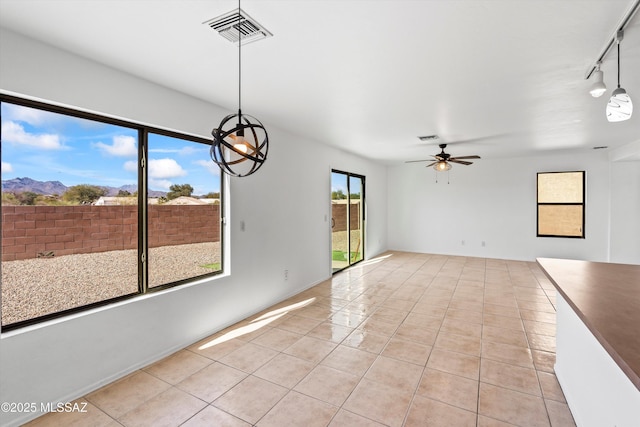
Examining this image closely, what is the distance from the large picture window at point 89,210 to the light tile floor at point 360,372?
82 cm

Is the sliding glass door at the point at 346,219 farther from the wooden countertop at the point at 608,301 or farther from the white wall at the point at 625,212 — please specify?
the white wall at the point at 625,212

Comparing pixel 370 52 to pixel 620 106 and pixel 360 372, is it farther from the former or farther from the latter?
pixel 360 372

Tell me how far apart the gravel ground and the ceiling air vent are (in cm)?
202

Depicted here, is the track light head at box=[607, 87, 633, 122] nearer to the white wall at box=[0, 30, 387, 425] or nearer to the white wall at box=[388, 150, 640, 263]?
the white wall at box=[0, 30, 387, 425]

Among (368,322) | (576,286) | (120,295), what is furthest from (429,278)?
(120,295)

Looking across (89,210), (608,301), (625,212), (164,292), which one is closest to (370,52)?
(608,301)

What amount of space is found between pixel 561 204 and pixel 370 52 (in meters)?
6.89

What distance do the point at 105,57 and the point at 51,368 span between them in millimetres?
2302

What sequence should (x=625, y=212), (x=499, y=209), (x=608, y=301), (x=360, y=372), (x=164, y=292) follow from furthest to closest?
(x=499, y=209) → (x=625, y=212) → (x=164, y=292) → (x=360, y=372) → (x=608, y=301)

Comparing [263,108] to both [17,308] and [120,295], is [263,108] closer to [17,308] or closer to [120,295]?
[120,295]

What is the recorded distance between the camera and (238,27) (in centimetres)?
187

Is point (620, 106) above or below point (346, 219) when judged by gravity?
above

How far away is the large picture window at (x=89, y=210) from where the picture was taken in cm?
208

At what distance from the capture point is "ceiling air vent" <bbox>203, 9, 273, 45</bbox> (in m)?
1.77
